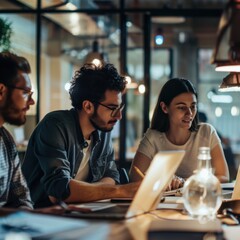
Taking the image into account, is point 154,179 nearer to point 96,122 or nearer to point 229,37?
point 229,37

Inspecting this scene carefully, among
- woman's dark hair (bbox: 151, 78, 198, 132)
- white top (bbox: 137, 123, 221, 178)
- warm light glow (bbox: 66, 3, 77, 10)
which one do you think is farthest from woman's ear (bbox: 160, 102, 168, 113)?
warm light glow (bbox: 66, 3, 77, 10)

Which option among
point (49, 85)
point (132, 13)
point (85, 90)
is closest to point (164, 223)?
point (85, 90)

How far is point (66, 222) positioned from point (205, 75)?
7524 mm

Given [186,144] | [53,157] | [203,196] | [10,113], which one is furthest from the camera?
[186,144]

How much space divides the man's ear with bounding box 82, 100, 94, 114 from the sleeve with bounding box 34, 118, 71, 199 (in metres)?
0.21

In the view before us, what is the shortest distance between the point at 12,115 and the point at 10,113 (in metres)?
0.01

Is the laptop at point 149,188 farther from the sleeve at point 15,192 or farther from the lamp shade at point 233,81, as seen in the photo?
the lamp shade at point 233,81

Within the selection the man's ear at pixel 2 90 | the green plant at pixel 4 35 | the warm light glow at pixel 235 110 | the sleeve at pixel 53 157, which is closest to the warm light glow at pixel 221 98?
the warm light glow at pixel 235 110

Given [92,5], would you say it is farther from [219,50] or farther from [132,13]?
[219,50]

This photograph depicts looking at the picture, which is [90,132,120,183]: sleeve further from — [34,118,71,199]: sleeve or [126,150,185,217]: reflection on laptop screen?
[126,150,185,217]: reflection on laptop screen

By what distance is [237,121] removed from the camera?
7.49 m

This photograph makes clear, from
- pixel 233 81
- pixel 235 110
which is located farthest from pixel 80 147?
pixel 235 110

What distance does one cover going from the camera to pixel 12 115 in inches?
102

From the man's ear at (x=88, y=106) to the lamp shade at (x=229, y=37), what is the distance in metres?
1.19
